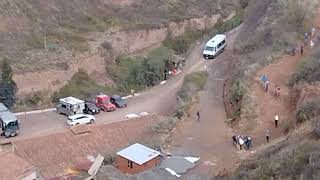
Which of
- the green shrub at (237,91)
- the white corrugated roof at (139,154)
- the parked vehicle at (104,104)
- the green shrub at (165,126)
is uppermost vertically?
the green shrub at (237,91)

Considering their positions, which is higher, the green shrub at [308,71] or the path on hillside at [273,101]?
the green shrub at [308,71]

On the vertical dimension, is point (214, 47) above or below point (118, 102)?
above

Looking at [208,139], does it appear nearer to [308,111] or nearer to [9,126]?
[308,111]

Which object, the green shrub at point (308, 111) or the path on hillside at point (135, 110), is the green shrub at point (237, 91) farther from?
the green shrub at point (308, 111)

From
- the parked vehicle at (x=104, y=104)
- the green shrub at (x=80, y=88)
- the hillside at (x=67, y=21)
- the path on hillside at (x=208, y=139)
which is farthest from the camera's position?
the hillside at (x=67, y=21)

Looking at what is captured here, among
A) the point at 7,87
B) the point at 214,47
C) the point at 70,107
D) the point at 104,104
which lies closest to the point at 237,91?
the point at 104,104

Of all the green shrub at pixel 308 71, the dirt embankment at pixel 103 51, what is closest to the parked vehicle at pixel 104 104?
the dirt embankment at pixel 103 51
